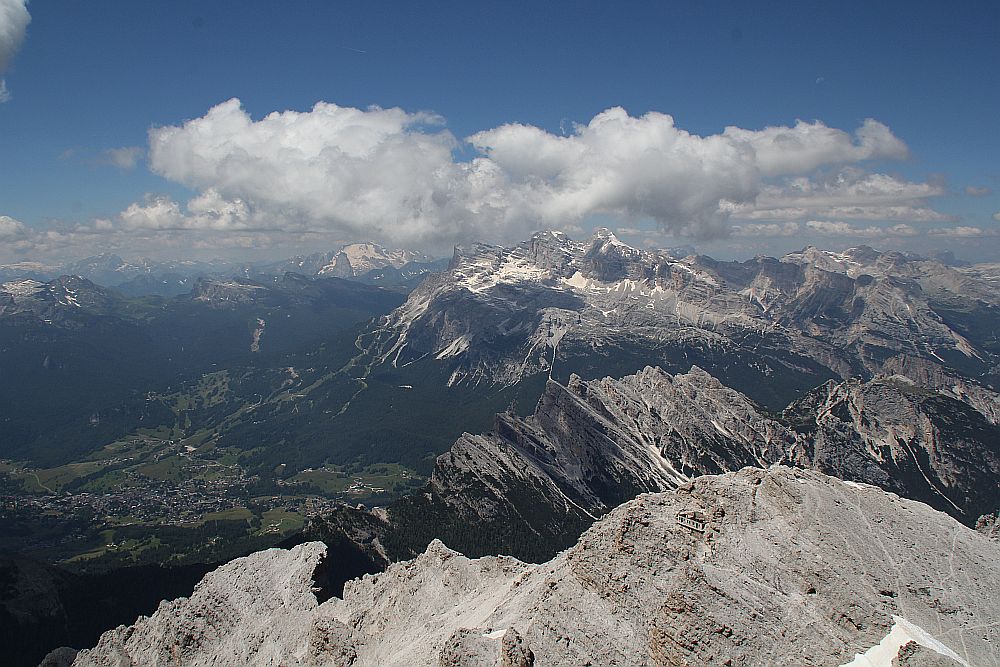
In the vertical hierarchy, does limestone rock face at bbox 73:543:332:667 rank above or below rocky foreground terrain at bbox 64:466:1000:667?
below

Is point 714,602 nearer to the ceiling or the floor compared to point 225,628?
nearer to the ceiling

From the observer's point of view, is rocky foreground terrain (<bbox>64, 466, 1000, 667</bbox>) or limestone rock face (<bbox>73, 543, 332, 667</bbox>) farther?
limestone rock face (<bbox>73, 543, 332, 667</bbox>)

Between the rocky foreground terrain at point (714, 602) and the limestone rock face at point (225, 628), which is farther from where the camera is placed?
the limestone rock face at point (225, 628)

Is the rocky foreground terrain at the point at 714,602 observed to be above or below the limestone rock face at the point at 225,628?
above

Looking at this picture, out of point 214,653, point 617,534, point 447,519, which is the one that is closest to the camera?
point 617,534

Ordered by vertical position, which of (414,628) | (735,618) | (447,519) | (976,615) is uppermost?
(735,618)

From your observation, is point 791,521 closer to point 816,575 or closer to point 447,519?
point 816,575

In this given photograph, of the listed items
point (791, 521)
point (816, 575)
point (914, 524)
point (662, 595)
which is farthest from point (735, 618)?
point (914, 524)

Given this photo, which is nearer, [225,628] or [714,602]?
[714,602]
